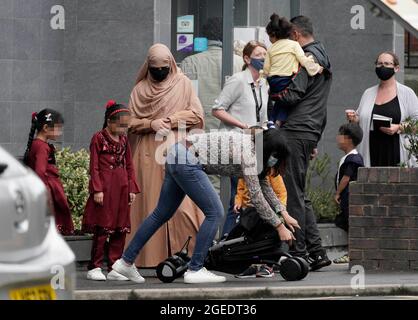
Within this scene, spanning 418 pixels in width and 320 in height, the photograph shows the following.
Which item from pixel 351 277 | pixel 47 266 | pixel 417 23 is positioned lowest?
pixel 351 277

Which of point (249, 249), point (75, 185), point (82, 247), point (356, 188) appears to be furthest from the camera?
Result: point (75, 185)

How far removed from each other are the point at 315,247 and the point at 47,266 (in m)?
6.60

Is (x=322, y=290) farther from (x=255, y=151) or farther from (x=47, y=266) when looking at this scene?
(x=47, y=266)

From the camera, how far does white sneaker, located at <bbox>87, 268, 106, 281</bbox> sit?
37.9 feet

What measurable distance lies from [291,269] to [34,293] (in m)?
5.72

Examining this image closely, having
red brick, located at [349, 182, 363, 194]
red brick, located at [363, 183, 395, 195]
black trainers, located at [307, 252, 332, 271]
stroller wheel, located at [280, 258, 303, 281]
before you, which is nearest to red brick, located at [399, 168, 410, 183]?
red brick, located at [363, 183, 395, 195]

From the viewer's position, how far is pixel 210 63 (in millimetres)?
14562

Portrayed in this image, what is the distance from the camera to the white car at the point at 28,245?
5.56 m

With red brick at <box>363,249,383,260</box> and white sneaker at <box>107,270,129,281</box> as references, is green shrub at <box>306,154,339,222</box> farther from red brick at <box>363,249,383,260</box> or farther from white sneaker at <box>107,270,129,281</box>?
white sneaker at <box>107,270,129,281</box>

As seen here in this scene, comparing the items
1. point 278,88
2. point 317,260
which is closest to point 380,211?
point 317,260

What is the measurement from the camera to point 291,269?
446 inches

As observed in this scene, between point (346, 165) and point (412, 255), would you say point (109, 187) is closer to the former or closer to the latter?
point (412, 255)
